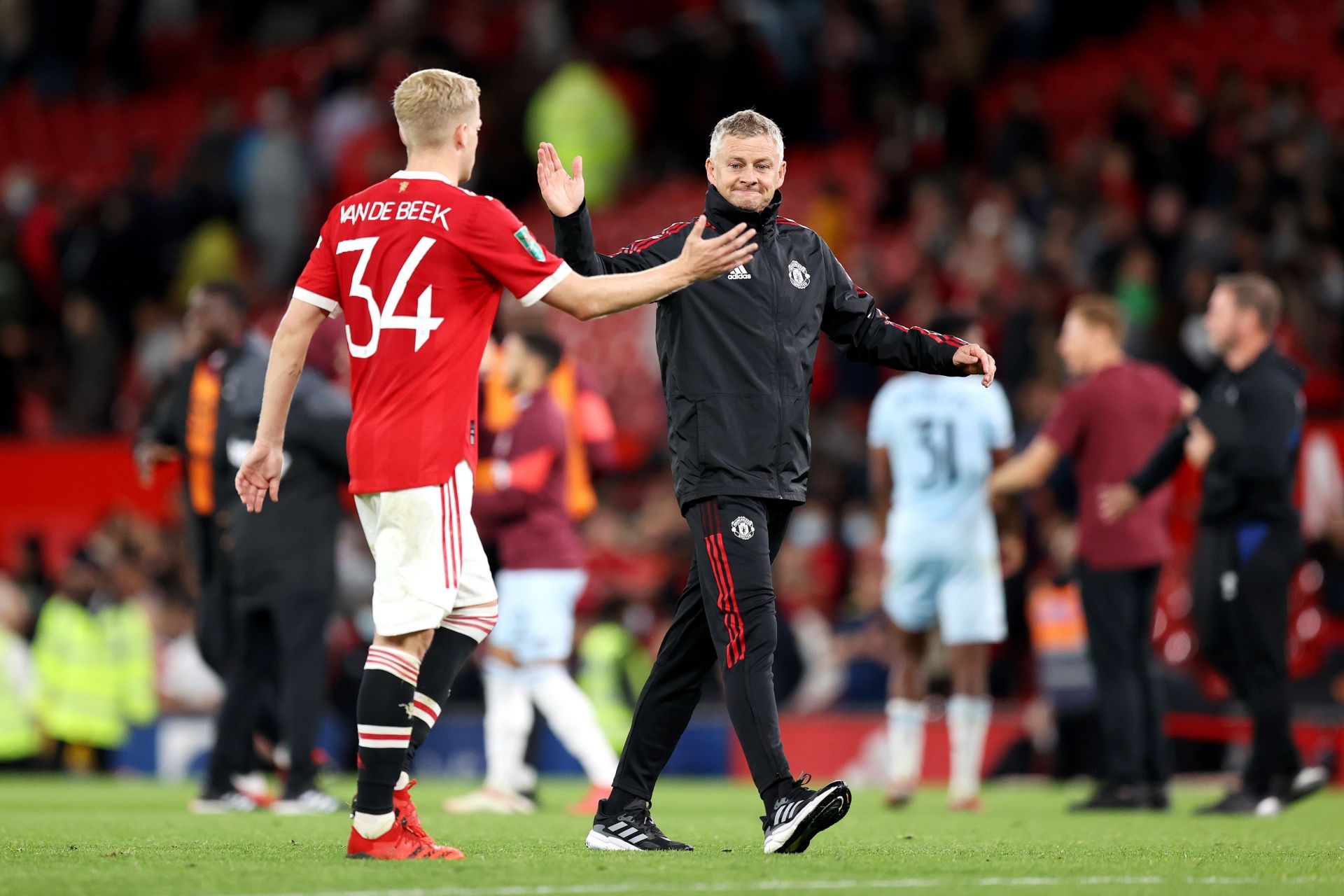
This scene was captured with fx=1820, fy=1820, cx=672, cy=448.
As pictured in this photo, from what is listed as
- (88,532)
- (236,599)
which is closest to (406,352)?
(236,599)

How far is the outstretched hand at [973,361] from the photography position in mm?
6098

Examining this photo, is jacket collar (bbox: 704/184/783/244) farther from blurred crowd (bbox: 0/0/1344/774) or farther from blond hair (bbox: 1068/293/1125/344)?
blurred crowd (bbox: 0/0/1344/774)

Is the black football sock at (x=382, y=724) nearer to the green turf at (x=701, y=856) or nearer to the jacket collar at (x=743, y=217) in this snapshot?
the green turf at (x=701, y=856)

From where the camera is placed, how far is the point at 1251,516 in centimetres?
880

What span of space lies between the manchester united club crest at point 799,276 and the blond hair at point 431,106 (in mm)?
1181

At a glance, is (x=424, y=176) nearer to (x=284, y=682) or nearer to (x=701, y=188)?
(x=284, y=682)

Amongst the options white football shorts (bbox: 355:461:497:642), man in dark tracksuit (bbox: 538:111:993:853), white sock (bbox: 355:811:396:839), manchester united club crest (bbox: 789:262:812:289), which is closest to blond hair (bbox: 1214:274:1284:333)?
man in dark tracksuit (bbox: 538:111:993:853)

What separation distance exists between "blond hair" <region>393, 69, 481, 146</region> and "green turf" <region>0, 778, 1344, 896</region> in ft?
7.34

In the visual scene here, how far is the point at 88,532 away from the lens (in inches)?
645

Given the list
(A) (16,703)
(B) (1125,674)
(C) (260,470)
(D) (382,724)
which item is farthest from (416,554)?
(A) (16,703)

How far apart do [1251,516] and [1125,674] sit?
1.14 metres

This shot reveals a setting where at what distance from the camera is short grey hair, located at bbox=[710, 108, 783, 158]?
6.00m

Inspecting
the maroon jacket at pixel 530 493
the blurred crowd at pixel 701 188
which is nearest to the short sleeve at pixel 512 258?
the maroon jacket at pixel 530 493

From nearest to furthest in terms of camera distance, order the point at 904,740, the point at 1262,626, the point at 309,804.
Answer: the point at 1262,626 < the point at 309,804 < the point at 904,740
